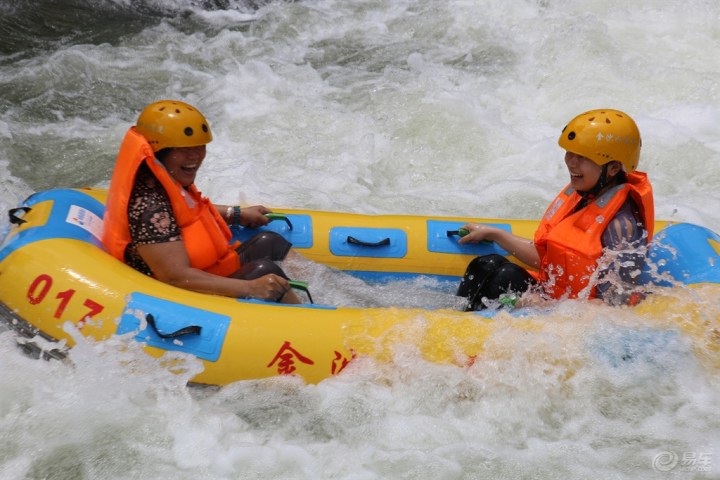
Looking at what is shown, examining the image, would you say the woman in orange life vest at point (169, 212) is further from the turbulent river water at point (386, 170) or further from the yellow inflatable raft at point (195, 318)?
the turbulent river water at point (386, 170)

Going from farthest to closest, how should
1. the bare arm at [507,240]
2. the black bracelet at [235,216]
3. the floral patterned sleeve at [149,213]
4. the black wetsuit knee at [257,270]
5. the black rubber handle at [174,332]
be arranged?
1. the black bracelet at [235,216]
2. the bare arm at [507,240]
3. the black wetsuit knee at [257,270]
4. the floral patterned sleeve at [149,213]
5. the black rubber handle at [174,332]

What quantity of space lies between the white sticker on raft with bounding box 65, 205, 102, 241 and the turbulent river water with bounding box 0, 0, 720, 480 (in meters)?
0.62

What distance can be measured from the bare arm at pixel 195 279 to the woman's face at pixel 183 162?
27 centimetres

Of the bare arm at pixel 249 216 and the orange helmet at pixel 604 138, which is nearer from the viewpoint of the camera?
→ the orange helmet at pixel 604 138

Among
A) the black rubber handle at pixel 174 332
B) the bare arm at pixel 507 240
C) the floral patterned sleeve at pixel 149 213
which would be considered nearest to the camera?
the black rubber handle at pixel 174 332

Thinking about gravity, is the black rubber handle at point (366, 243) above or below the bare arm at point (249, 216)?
below

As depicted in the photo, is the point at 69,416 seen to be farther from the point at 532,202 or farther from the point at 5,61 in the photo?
the point at 5,61

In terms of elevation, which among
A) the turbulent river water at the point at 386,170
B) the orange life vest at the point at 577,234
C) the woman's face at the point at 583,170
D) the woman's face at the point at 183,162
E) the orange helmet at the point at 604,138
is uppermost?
the orange helmet at the point at 604,138

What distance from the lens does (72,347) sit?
322cm

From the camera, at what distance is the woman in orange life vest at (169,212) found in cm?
325

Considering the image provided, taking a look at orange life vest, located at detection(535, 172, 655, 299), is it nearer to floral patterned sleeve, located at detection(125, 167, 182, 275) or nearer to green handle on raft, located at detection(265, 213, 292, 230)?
green handle on raft, located at detection(265, 213, 292, 230)

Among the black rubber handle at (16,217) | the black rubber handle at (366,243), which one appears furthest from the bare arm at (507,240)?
the black rubber handle at (16,217)

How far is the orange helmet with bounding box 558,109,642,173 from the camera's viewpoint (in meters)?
3.26

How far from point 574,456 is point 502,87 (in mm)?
4512
